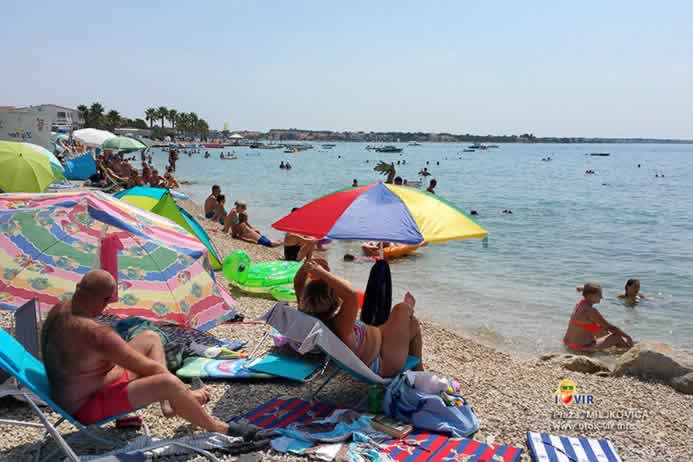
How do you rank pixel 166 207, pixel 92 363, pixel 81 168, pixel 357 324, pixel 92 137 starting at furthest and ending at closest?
1. pixel 92 137
2. pixel 81 168
3. pixel 166 207
4. pixel 357 324
5. pixel 92 363

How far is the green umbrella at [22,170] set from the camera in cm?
874

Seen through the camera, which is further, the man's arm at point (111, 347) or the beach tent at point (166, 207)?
the beach tent at point (166, 207)

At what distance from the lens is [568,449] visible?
3578 millimetres

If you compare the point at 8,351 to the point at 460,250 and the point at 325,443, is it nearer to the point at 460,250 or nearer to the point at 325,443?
the point at 325,443

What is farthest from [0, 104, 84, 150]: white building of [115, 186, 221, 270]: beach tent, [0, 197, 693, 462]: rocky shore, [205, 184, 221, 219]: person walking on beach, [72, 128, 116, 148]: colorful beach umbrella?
[0, 197, 693, 462]: rocky shore

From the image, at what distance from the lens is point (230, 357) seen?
4.82 metres

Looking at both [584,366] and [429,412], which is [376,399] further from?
[584,366]

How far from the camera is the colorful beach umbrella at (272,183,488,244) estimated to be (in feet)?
13.1

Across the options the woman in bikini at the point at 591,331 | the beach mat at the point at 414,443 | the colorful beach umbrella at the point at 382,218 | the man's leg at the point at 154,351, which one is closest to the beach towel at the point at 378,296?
the colorful beach umbrella at the point at 382,218

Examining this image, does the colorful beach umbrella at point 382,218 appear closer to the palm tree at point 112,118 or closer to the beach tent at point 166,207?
the beach tent at point 166,207

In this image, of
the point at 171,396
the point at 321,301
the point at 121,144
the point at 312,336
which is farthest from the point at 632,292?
the point at 121,144

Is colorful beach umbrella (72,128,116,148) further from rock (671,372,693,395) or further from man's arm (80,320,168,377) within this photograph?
rock (671,372,693,395)

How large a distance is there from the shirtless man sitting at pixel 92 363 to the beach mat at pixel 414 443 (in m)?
0.86

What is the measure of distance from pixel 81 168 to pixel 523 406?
64.1ft
